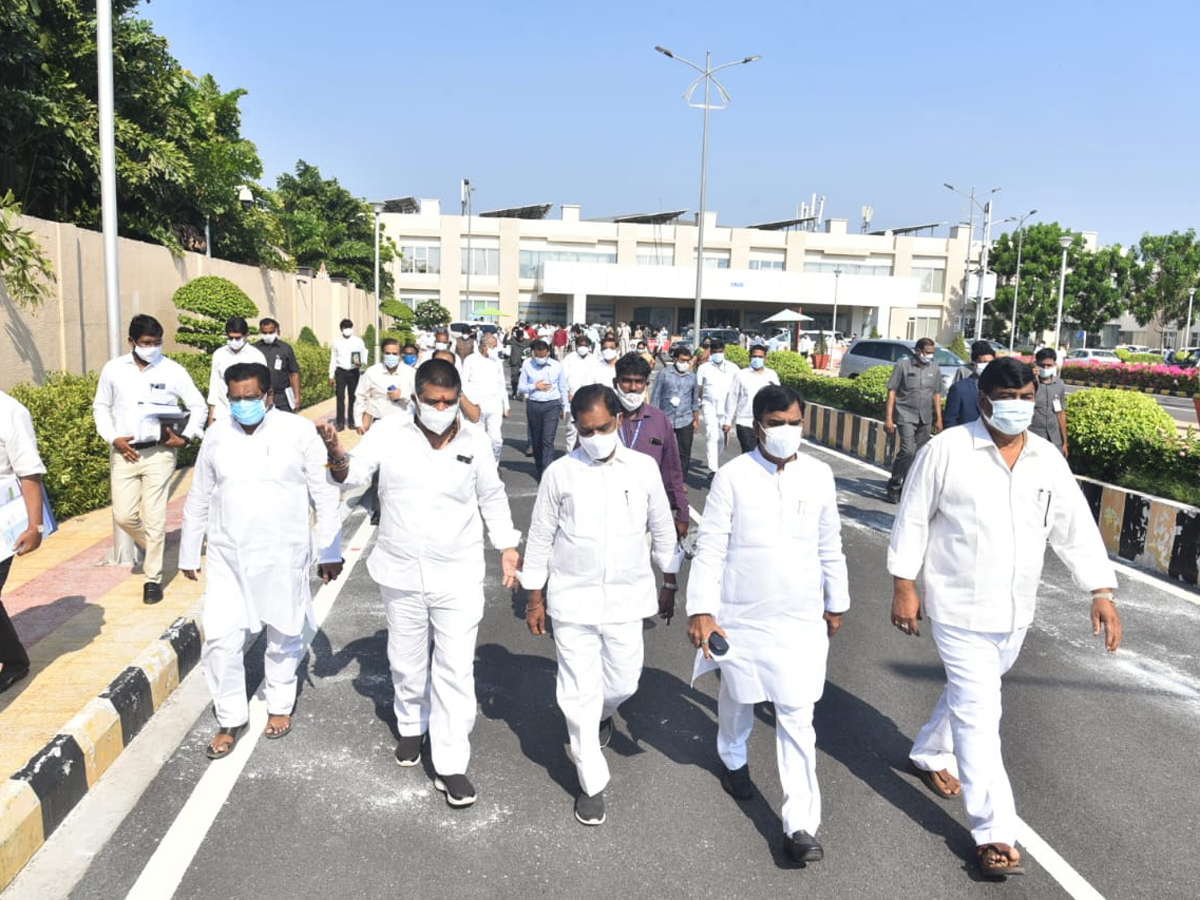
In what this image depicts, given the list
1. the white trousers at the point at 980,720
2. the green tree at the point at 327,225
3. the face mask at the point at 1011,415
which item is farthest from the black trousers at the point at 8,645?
the green tree at the point at 327,225

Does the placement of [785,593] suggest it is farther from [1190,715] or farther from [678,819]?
[1190,715]

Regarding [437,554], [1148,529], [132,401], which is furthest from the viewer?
[1148,529]

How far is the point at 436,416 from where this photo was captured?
4.02 metres

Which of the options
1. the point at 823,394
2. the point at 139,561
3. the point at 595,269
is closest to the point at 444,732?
the point at 139,561

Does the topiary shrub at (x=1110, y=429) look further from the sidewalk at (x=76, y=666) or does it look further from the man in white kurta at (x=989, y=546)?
the sidewalk at (x=76, y=666)

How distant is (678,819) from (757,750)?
782mm

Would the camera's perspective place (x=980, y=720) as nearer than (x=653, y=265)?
Yes

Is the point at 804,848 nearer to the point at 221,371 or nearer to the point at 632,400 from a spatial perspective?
the point at 632,400

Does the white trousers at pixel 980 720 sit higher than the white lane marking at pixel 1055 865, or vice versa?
the white trousers at pixel 980 720

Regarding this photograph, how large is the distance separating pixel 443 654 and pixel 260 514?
1.08m

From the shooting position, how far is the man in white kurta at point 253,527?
4340mm

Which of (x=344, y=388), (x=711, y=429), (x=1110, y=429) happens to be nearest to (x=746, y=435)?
(x=711, y=429)

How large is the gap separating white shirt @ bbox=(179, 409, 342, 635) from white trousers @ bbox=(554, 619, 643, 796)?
4.22ft

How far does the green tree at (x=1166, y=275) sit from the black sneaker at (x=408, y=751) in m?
70.1
